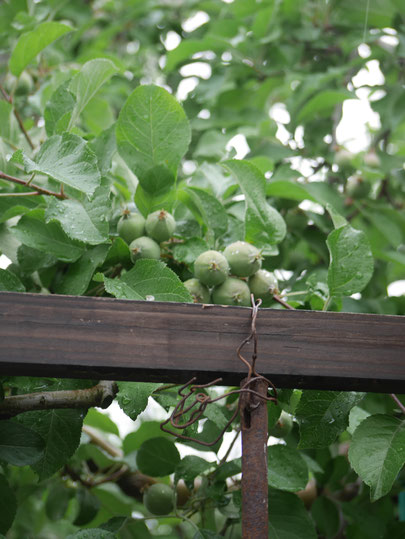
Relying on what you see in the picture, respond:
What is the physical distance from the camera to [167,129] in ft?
2.99

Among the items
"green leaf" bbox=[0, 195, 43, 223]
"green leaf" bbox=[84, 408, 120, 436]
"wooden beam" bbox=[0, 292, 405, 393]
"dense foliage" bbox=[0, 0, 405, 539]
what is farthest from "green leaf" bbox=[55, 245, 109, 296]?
"green leaf" bbox=[84, 408, 120, 436]

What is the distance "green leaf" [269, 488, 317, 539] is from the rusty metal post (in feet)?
1.16

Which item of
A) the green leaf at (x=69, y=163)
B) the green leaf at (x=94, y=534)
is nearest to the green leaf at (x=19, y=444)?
the green leaf at (x=94, y=534)

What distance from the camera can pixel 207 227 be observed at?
0.94 meters

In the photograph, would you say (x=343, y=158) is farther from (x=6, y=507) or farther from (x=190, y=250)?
(x=6, y=507)

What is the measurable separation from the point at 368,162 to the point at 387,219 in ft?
0.63

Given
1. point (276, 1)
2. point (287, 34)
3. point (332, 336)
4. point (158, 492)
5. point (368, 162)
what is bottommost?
point (158, 492)

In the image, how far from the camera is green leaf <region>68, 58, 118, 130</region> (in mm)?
901

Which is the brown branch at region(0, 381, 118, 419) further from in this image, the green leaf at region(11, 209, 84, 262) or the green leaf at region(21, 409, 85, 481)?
the green leaf at region(11, 209, 84, 262)

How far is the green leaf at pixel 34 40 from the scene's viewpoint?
108 centimetres

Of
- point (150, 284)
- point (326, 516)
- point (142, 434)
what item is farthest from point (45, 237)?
point (326, 516)

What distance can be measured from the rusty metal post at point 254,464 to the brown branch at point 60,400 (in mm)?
255

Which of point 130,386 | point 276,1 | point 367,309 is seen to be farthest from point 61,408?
point 276,1

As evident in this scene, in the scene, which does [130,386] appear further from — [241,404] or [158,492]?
[158,492]
